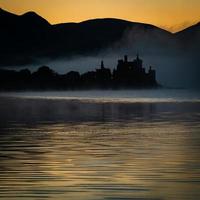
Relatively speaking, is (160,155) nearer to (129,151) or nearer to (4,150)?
(129,151)

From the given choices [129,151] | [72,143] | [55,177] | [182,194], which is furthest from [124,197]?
[72,143]

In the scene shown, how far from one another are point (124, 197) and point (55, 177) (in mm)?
3952

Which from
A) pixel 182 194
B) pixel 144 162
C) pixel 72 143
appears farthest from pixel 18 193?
pixel 72 143

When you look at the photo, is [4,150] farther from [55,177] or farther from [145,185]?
[145,185]

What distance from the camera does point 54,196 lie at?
704 inches

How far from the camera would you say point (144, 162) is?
83.3 feet

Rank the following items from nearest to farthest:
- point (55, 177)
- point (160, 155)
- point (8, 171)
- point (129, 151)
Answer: point (55, 177) → point (8, 171) → point (160, 155) → point (129, 151)

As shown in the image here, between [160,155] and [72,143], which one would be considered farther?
[72,143]

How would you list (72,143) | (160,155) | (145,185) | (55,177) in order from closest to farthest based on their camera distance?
(145,185) < (55,177) < (160,155) < (72,143)

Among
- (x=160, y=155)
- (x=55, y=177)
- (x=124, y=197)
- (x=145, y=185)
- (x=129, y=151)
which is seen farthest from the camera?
(x=129, y=151)

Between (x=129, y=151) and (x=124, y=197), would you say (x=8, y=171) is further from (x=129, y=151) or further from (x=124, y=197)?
(x=129, y=151)

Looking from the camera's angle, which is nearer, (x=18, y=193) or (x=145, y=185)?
(x=18, y=193)

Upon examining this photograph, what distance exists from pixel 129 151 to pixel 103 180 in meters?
9.52

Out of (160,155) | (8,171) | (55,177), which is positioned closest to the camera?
(55,177)
